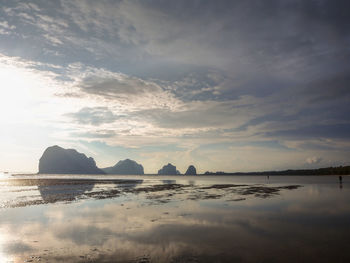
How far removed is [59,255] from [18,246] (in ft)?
10.8

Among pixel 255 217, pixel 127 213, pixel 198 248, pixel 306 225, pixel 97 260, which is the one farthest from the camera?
pixel 127 213

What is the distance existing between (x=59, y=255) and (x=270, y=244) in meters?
11.7

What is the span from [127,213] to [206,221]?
28.1 ft

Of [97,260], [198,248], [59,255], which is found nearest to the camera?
[97,260]

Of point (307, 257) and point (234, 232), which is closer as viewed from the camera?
point (307, 257)

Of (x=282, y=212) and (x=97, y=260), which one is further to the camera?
(x=282, y=212)

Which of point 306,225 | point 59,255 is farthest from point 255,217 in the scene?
point 59,255

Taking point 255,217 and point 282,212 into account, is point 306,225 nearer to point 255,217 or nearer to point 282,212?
point 255,217

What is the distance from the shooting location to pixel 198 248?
40.0ft

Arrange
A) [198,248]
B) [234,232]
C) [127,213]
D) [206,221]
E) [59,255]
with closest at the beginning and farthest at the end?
1. [59,255]
2. [198,248]
3. [234,232]
4. [206,221]
5. [127,213]

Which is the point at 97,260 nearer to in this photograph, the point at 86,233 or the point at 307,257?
the point at 86,233

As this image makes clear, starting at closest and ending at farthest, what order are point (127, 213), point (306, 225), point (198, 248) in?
point (198, 248) < point (306, 225) < point (127, 213)

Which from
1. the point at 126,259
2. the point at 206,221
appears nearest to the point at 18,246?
the point at 126,259

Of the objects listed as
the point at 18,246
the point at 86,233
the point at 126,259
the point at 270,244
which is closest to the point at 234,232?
the point at 270,244
